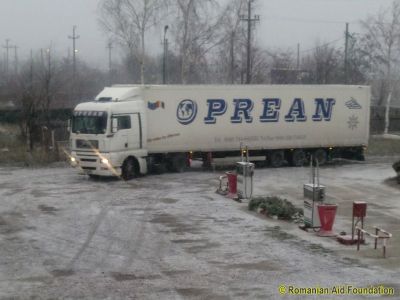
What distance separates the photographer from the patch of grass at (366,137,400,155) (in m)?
37.5

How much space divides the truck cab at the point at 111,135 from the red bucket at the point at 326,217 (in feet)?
37.8

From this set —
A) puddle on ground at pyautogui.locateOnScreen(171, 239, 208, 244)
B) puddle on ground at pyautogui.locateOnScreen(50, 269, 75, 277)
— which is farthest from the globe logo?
puddle on ground at pyautogui.locateOnScreen(50, 269, 75, 277)

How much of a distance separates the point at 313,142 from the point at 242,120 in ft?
13.1

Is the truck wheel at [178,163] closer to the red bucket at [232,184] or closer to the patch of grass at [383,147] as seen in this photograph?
the red bucket at [232,184]

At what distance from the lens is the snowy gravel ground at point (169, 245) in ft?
35.9

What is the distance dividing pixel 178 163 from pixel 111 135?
407 centimetres

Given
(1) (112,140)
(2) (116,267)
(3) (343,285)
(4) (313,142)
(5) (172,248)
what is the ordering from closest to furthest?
1. (3) (343,285)
2. (2) (116,267)
3. (5) (172,248)
4. (1) (112,140)
5. (4) (313,142)

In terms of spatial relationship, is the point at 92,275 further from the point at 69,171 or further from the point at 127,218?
the point at 69,171

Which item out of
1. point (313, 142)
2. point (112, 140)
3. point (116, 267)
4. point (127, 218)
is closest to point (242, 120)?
point (313, 142)

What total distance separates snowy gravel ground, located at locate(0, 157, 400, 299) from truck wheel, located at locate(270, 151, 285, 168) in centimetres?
601

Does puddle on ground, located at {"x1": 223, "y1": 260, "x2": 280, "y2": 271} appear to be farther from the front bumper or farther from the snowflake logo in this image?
the snowflake logo

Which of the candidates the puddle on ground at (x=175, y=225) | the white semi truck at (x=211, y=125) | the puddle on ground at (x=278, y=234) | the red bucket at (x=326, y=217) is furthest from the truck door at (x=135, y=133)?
the red bucket at (x=326, y=217)

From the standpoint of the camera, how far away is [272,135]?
29594 mm

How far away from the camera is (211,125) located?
92.6ft
